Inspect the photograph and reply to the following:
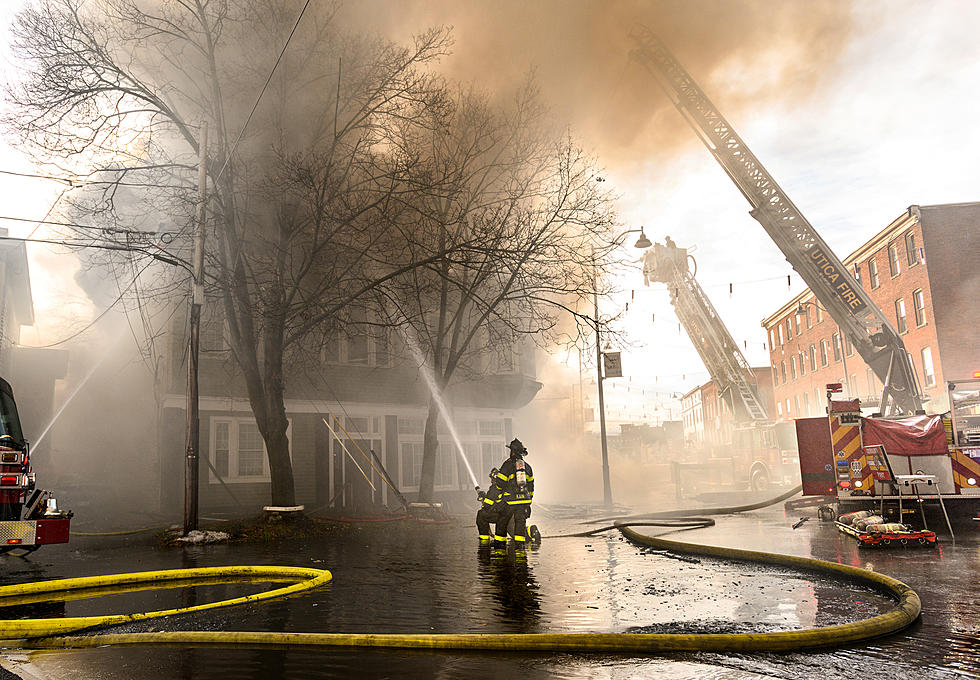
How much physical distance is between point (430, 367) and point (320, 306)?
314 inches

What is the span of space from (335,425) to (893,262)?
28701mm

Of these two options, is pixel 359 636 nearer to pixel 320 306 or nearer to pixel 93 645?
pixel 93 645

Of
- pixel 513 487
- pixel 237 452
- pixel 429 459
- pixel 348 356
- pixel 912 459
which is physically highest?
pixel 348 356

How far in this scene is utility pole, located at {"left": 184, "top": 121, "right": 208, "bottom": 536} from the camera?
Result: 41.9 feet

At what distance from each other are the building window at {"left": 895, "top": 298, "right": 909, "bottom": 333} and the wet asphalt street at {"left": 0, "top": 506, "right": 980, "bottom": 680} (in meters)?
25.2

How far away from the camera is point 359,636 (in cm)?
496

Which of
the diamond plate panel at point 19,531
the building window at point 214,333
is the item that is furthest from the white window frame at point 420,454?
the diamond plate panel at point 19,531

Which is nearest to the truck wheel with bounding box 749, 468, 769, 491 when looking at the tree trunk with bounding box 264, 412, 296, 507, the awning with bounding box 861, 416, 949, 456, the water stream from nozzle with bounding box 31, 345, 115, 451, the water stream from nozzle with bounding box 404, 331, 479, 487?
the water stream from nozzle with bounding box 404, 331, 479, 487

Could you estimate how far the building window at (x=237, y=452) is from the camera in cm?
1794

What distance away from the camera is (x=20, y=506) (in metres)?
9.26

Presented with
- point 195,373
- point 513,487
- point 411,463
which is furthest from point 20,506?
point 411,463

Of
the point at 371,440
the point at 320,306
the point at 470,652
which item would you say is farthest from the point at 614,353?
the point at 470,652

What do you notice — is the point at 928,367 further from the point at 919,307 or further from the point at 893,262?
the point at 893,262

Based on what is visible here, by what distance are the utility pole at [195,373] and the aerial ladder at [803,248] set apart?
39.0 ft
